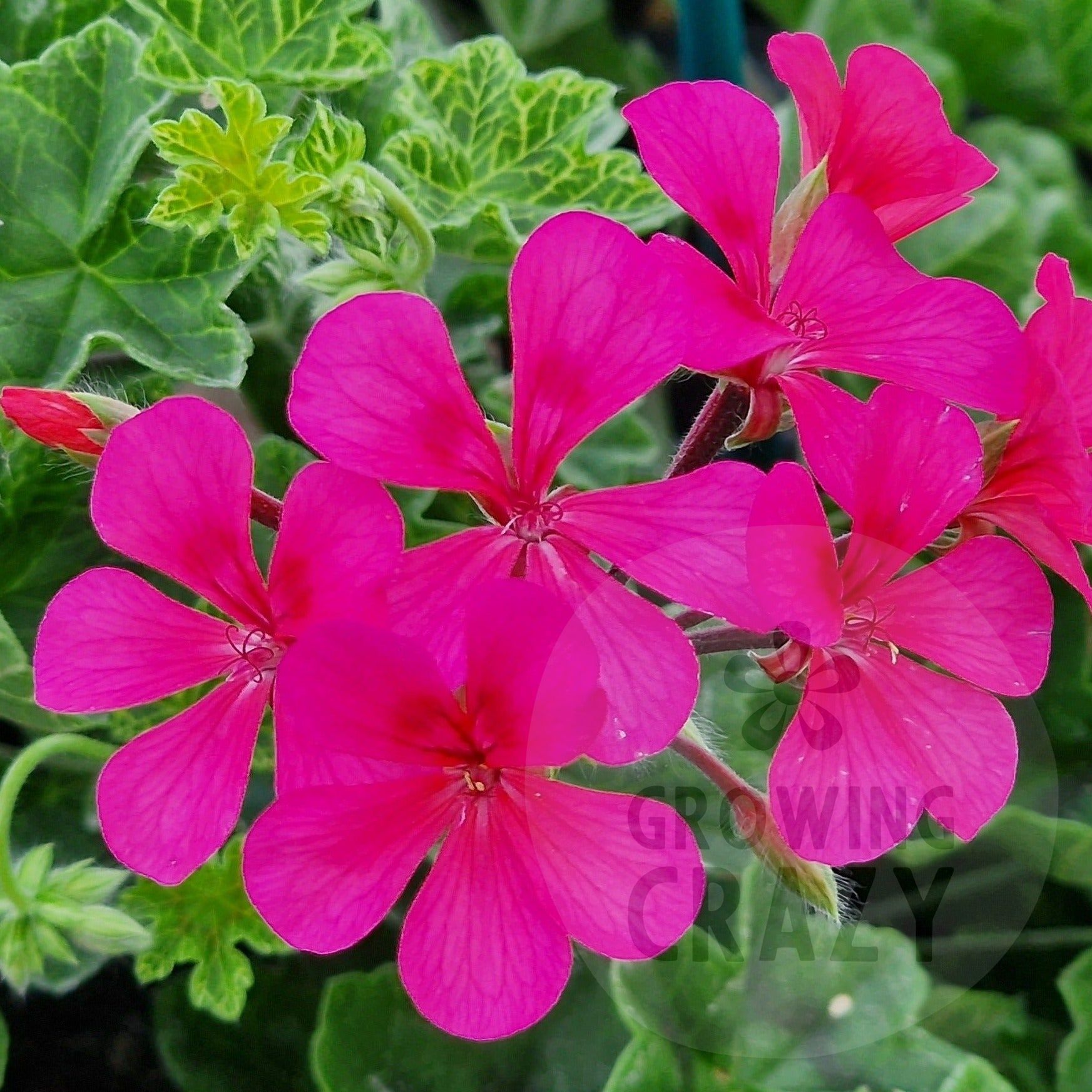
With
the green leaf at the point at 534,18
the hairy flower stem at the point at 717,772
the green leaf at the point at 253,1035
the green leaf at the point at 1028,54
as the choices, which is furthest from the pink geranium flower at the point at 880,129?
the green leaf at the point at 1028,54

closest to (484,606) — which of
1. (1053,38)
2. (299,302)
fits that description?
(299,302)

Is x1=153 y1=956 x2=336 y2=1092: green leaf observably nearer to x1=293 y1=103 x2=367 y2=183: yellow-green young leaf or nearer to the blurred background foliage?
the blurred background foliage

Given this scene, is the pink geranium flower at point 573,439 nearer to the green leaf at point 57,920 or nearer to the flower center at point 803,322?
the flower center at point 803,322

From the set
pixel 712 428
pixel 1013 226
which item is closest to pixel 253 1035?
pixel 712 428

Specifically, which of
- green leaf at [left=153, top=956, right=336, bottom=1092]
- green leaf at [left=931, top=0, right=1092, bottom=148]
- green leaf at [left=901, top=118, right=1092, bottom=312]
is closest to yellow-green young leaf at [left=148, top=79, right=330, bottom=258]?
green leaf at [left=153, top=956, right=336, bottom=1092]

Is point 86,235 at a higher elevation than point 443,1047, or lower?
higher

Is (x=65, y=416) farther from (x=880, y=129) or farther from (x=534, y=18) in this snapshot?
(x=534, y=18)

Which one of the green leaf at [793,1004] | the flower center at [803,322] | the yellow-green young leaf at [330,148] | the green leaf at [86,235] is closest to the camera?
the flower center at [803,322]
